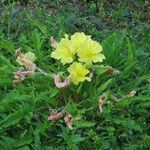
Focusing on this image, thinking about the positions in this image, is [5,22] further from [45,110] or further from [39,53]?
[45,110]

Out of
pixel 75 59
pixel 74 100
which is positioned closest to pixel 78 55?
pixel 75 59

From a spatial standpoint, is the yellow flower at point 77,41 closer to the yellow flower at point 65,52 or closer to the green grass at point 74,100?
the yellow flower at point 65,52

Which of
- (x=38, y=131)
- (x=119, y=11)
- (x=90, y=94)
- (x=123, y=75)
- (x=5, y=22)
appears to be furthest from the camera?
(x=119, y=11)

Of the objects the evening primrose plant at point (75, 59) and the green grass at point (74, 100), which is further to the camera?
the evening primrose plant at point (75, 59)

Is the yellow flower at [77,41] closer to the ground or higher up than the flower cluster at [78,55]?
higher up

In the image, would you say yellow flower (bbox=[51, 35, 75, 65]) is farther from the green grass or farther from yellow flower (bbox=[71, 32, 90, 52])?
the green grass

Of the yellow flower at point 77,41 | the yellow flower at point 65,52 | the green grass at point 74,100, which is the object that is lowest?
the green grass at point 74,100

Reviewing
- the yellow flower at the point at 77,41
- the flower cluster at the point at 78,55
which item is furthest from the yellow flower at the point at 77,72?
the yellow flower at the point at 77,41

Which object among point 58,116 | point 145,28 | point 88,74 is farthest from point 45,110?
point 145,28
